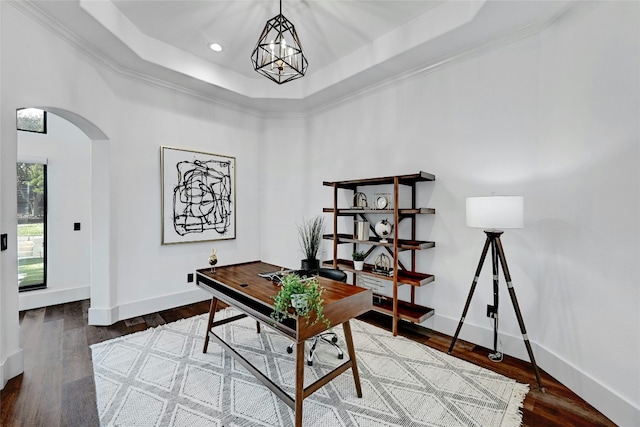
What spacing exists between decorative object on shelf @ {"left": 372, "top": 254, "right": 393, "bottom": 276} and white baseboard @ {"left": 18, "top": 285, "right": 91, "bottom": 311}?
4335 mm

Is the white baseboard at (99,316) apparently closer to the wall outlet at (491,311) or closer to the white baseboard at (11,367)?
the white baseboard at (11,367)

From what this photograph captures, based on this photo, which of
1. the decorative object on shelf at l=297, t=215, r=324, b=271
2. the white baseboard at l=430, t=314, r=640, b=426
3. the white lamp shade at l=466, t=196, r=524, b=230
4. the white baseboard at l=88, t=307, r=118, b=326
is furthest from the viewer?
the decorative object on shelf at l=297, t=215, r=324, b=271

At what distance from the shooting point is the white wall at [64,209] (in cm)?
394

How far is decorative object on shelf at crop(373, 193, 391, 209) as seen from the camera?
3.51 metres

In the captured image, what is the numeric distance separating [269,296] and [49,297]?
4.05 metres

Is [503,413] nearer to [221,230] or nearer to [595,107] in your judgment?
[595,107]

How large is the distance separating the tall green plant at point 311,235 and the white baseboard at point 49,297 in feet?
11.0

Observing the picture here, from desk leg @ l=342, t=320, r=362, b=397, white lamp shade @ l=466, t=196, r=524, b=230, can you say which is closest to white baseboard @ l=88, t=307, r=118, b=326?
desk leg @ l=342, t=320, r=362, b=397

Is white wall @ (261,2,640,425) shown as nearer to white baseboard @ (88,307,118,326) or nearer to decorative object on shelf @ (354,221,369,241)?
decorative object on shelf @ (354,221,369,241)

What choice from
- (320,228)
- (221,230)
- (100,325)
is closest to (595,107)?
(320,228)

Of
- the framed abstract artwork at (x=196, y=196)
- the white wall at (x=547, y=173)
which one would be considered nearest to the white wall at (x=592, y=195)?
the white wall at (x=547, y=173)

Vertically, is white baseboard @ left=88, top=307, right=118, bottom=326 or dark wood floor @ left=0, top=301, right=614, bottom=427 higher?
white baseboard @ left=88, top=307, right=118, bottom=326

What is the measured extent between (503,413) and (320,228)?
3.05 m

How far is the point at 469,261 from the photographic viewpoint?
296 centimetres
